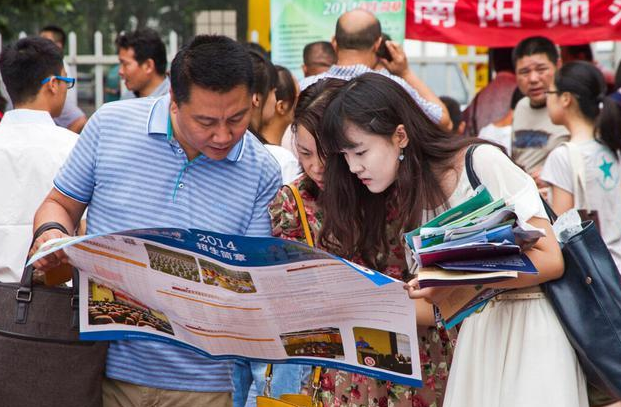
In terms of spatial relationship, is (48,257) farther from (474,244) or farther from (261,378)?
(474,244)

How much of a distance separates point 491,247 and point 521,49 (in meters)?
4.99

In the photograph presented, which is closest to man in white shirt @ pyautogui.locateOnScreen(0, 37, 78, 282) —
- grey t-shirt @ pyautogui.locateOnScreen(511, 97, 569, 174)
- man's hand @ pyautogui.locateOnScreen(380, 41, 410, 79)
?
man's hand @ pyautogui.locateOnScreen(380, 41, 410, 79)

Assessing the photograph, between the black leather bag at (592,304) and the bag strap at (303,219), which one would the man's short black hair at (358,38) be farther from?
the black leather bag at (592,304)

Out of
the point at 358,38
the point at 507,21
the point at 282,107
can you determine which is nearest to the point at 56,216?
the point at 282,107

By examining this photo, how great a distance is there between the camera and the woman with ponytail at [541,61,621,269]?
5727 mm

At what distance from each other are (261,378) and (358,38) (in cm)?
260

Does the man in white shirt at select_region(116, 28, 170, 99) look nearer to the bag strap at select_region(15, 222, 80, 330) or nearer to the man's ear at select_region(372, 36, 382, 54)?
the man's ear at select_region(372, 36, 382, 54)

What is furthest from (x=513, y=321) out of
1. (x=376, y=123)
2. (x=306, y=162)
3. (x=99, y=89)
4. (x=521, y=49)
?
(x=99, y=89)

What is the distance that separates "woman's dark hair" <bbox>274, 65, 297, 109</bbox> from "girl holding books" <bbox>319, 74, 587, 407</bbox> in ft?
6.99

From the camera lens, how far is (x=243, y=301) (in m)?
2.98

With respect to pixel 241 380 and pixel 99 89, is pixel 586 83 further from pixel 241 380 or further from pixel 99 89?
pixel 99 89

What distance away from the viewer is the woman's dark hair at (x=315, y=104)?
11.6 ft

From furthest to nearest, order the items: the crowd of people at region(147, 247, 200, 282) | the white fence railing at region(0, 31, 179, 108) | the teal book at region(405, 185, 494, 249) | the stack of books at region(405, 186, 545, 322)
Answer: the white fence railing at region(0, 31, 179, 108) → the crowd of people at region(147, 247, 200, 282) → the teal book at region(405, 185, 494, 249) → the stack of books at region(405, 186, 545, 322)

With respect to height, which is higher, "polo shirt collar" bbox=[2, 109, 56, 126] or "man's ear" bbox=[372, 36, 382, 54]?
"man's ear" bbox=[372, 36, 382, 54]
